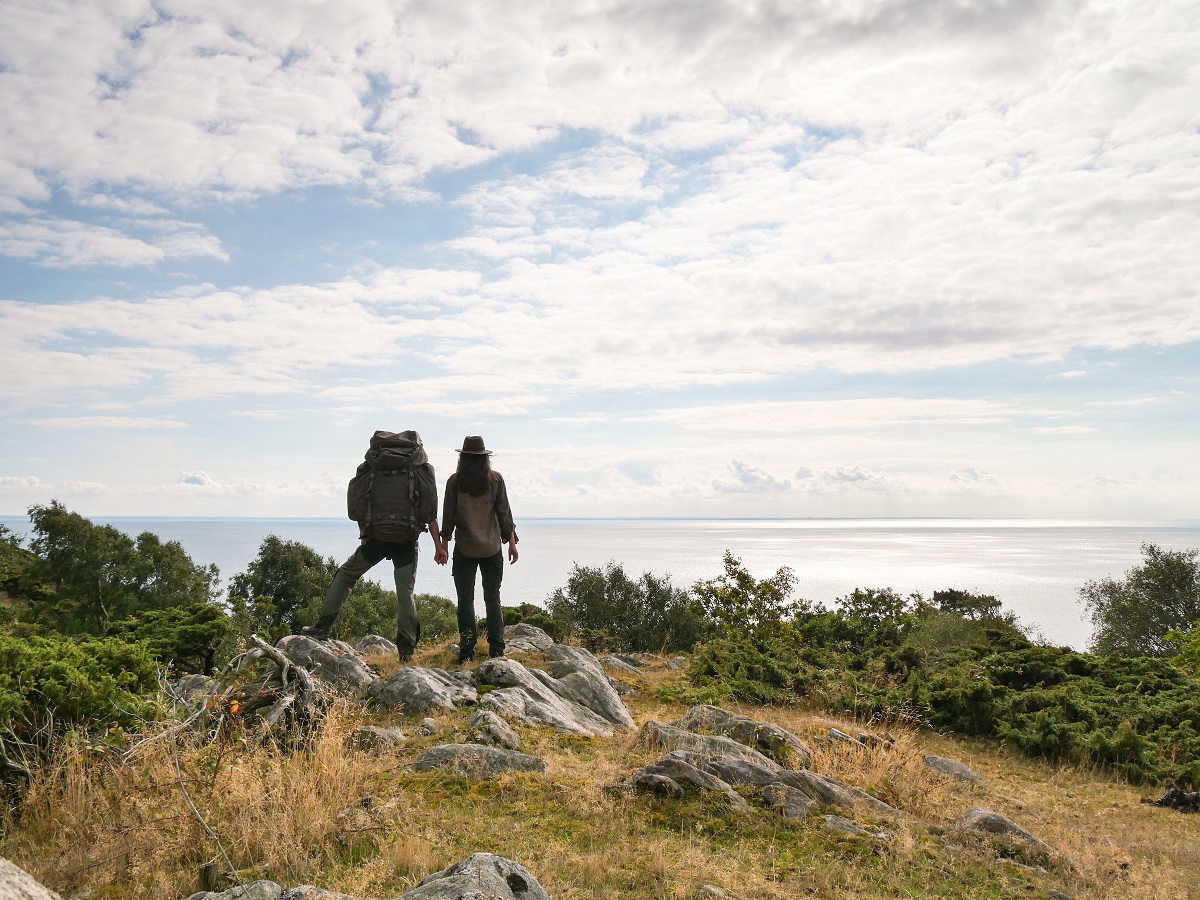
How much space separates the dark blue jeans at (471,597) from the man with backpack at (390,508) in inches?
13.1

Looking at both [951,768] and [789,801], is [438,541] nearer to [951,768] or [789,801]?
[789,801]

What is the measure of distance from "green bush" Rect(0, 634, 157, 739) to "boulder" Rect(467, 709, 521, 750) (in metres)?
2.82

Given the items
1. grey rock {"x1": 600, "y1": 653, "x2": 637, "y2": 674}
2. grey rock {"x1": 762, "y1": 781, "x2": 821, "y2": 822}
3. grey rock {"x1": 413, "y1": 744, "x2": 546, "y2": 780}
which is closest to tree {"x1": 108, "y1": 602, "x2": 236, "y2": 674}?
grey rock {"x1": 413, "y1": 744, "x2": 546, "y2": 780}

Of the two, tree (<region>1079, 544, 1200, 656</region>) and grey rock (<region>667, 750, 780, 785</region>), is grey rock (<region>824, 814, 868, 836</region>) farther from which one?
tree (<region>1079, 544, 1200, 656</region>)

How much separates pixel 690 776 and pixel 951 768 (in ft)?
15.3

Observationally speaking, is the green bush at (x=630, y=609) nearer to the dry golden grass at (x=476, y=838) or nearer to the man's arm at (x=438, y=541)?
the man's arm at (x=438, y=541)

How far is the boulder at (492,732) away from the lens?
7.14 meters

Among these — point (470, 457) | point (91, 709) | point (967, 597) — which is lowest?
point (967, 597)

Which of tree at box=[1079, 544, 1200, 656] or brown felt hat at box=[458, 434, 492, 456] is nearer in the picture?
brown felt hat at box=[458, 434, 492, 456]

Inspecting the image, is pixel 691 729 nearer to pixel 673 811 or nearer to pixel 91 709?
pixel 673 811

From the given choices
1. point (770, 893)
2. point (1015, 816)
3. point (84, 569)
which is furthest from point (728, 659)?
point (84, 569)

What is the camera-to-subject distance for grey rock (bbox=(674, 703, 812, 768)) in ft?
25.4

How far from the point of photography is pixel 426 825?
16.8 ft

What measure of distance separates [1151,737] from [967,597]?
835 inches
